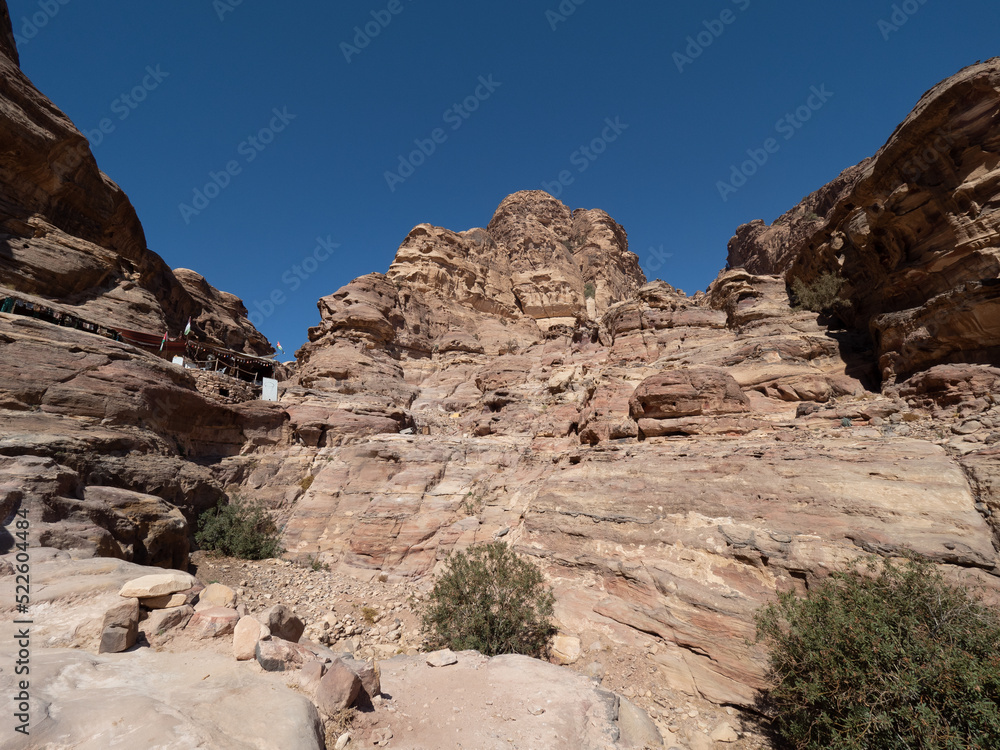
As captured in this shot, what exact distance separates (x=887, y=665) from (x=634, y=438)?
9.43 meters

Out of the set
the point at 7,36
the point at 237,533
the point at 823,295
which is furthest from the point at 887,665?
the point at 7,36

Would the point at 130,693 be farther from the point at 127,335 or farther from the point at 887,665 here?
the point at 127,335

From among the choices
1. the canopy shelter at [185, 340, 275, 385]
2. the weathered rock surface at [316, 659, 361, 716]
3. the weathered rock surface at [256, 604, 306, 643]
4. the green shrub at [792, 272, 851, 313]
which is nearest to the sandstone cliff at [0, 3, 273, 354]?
the canopy shelter at [185, 340, 275, 385]

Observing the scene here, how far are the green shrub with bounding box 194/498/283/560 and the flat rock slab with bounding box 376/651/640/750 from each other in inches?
357

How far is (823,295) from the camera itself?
2127 centimetres

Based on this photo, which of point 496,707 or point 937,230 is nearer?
point 496,707

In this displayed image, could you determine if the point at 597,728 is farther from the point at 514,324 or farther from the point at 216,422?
the point at 514,324

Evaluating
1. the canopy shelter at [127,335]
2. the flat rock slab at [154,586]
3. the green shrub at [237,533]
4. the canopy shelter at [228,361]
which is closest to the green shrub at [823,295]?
the flat rock slab at [154,586]

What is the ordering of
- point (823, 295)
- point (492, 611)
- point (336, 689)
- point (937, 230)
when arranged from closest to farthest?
point (336, 689)
point (492, 611)
point (937, 230)
point (823, 295)

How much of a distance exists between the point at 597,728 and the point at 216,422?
18808 mm

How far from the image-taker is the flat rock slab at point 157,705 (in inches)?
139

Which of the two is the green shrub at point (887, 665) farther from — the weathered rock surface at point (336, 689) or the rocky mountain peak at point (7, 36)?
the rocky mountain peak at point (7, 36)

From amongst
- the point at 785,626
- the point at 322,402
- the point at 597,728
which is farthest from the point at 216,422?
the point at 785,626

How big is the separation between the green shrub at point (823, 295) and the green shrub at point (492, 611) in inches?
824
